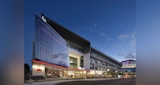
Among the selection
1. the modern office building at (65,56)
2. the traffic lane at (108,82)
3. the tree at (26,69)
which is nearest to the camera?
the traffic lane at (108,82)

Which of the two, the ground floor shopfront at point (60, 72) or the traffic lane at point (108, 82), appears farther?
the ground floor shopfront at point (60, 72)

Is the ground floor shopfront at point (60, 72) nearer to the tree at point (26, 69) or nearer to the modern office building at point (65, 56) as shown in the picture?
the modern office building at point (65, 56)

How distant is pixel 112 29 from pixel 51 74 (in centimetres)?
80

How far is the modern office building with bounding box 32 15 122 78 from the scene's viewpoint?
7.91 feet

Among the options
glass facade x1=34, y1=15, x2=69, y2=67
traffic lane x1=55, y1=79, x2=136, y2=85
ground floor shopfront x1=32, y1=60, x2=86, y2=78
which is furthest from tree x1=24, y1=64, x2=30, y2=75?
traffic lane x1=55, y1=79, x2=136, y2=85

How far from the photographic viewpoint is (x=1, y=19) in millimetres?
2686

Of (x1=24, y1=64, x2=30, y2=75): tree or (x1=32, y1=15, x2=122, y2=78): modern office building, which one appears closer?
(x1=32, y1=15, x2=122, y2=78): modern office building

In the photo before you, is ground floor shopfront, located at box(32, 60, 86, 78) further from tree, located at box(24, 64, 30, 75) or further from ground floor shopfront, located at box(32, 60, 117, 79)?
tree, located at box(24, 64, 30, 75)

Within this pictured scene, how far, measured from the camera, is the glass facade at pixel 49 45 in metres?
2.41

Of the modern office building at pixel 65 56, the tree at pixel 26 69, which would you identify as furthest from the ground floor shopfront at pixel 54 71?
the tree at pixel 26 69

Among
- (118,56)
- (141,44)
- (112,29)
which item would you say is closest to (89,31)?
(112,29)

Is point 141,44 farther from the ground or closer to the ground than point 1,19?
closer to the ground

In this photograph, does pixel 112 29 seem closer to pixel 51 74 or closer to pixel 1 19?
pixel 51 74

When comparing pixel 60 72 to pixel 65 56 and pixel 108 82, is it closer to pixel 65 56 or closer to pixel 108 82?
pixel 65 56
